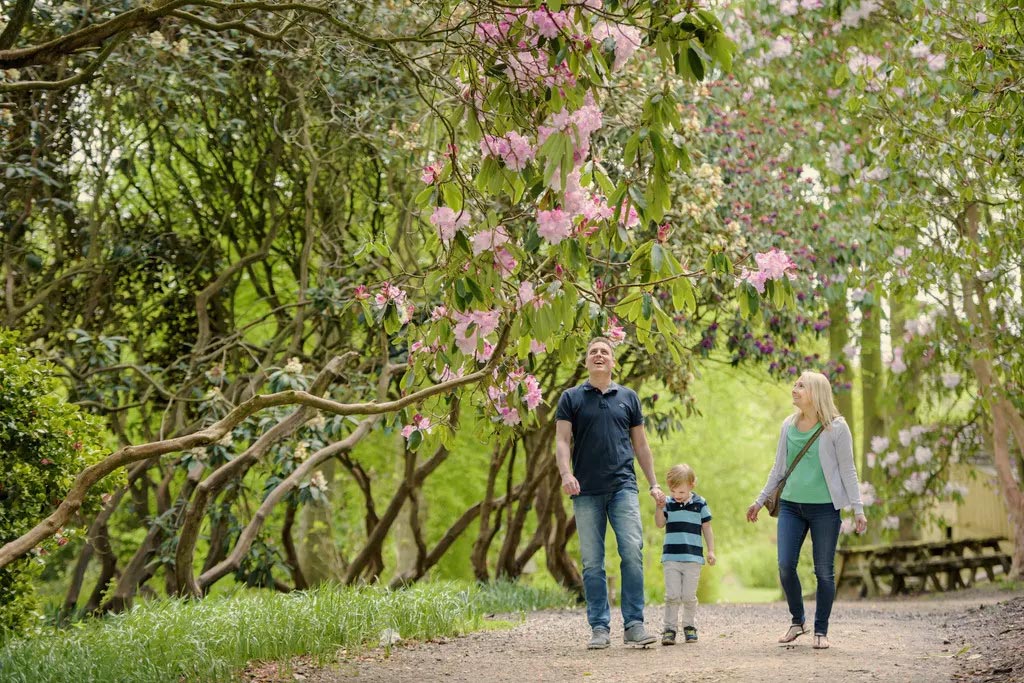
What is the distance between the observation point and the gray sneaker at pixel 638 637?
6.28 m

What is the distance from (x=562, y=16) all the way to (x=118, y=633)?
155 inches

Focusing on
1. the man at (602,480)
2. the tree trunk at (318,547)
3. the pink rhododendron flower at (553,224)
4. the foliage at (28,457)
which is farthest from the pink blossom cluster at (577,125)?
the tree trunk at (318,547)

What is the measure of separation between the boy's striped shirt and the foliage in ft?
11.4

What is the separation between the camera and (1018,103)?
5387 mm

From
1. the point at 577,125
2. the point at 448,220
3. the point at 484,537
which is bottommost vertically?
the point at 484,537

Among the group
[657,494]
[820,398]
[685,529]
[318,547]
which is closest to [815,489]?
[820,398]

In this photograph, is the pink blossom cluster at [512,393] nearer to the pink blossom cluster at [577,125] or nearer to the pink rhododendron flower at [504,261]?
the pink rhododendron flower at [504,261]

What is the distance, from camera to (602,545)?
20.4 feet

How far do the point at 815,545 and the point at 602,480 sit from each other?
125cm

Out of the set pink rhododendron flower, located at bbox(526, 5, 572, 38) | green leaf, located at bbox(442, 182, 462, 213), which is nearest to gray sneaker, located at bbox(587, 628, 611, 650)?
green leaf, located at bbox(442, 182, 462, 213)

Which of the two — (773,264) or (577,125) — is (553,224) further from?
(773,264)

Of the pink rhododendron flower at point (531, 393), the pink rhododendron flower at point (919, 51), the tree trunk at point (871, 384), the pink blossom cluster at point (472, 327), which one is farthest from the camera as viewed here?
the tree trunk at point (871, 384)

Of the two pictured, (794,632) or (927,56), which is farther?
(927,56)

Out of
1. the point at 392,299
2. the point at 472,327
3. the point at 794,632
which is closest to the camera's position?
the point at 472,327
